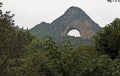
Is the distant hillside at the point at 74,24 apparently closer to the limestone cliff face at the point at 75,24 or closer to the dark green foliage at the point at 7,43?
the limestone cliff face at the point at 75,24

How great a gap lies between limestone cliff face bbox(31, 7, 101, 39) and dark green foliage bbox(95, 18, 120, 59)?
137m

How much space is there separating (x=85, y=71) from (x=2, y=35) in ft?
18.8

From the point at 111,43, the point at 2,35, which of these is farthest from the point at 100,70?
the point at 111,43

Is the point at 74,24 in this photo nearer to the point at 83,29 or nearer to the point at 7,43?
Answer: the point at 83,29

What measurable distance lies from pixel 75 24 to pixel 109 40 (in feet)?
496

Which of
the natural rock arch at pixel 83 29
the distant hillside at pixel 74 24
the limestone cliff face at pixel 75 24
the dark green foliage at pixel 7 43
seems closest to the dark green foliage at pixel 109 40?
the dark green foliage at pixel 7 43

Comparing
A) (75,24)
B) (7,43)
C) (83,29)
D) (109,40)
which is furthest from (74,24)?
(7,43)

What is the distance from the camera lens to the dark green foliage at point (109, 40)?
39.5m

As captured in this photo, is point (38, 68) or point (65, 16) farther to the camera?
point (65, 16)

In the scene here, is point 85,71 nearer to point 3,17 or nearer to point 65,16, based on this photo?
point 3,17

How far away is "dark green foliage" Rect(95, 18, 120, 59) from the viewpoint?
130 ft

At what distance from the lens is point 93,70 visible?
2511cm

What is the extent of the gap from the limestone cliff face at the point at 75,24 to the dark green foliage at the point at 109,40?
136560 millimetres

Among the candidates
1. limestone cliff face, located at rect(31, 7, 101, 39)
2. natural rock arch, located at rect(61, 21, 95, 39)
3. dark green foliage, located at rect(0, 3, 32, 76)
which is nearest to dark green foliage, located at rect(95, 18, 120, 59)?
dark green foliage, located at rect(0, 3, 32, 76)
